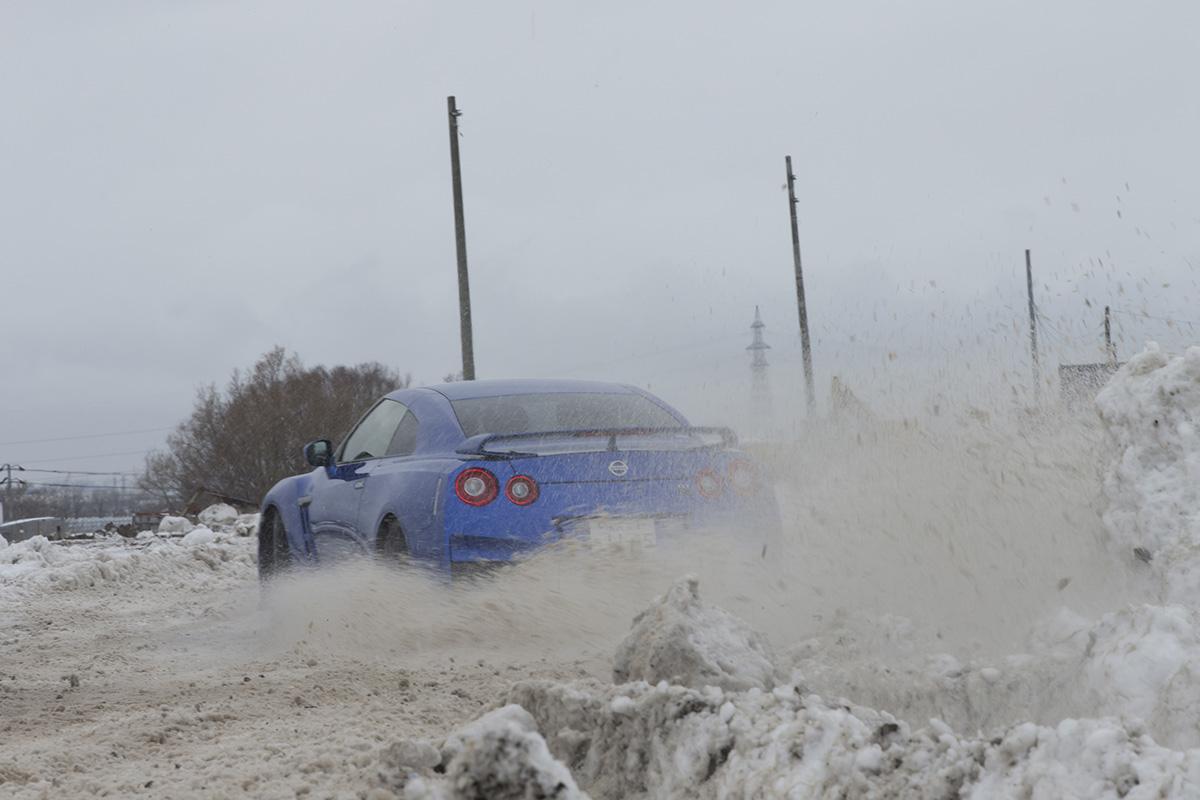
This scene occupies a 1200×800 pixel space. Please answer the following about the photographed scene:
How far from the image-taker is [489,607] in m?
5.61

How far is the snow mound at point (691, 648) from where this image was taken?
354cm

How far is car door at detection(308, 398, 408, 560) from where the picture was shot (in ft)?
23.1

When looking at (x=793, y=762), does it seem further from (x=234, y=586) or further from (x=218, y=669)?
(x=234, y=586)

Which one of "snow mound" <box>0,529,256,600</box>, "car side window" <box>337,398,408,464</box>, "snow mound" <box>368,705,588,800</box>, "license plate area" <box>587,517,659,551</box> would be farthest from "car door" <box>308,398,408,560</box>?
"snow mound" <box>368,705,588,800</box>

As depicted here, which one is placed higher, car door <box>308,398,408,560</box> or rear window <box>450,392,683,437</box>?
rear window <box>450,392,683,437</box>

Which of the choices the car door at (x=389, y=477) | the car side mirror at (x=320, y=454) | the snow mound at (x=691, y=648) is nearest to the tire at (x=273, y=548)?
the car side mirror at (x=320, y=454)

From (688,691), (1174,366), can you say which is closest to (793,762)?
(688,691)

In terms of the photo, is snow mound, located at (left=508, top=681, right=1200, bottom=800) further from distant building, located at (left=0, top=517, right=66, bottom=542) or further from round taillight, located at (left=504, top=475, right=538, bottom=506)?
distant building, located at (left=0, top=517, right=66, bottom=542)

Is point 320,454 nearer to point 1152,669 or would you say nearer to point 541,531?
point 541,531

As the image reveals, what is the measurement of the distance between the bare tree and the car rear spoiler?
2895cm

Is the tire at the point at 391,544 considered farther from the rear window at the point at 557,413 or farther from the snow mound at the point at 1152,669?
the snow mound at the point at 1152,669

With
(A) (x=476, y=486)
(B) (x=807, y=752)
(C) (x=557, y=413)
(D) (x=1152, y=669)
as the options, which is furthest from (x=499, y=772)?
(C) (x=557, y=413)

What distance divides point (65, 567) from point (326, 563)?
4.61 m

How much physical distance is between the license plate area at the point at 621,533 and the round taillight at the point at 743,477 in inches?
20.8
